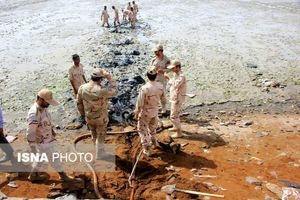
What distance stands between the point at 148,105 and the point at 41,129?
2.06m

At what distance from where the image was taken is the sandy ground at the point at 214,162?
417cm

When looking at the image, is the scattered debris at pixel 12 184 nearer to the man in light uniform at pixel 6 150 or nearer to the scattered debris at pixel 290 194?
the man in light uniform at pixel 6 150

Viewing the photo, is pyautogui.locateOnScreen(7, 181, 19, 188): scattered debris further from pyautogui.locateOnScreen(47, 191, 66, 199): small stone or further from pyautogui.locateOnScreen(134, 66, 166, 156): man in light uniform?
pyautogui.locateOnScreen(134, 66, 166, 156): man in light uniform

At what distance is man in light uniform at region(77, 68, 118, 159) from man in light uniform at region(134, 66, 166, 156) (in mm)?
581

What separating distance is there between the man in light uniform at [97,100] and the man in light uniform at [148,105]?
58 centimetres

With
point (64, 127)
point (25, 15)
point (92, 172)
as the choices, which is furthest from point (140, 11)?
point (92, 172)

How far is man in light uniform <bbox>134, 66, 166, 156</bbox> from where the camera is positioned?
471 centimetres

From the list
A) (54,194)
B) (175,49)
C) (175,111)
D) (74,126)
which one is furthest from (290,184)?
(175,49)

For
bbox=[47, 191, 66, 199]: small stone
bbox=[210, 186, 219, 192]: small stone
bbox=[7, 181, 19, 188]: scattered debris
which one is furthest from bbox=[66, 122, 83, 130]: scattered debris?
bbox=[210, 186, 219, 192]: small stone

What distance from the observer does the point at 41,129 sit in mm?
3961

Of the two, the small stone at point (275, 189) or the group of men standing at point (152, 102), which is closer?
the small stone at point (275, 189)

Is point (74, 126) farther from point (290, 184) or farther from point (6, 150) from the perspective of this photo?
point (290, 184)

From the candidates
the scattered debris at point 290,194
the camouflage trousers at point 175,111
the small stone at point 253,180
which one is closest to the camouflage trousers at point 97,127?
the camouflage trousers at point 175,111

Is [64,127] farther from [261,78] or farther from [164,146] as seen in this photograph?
[261,78]
